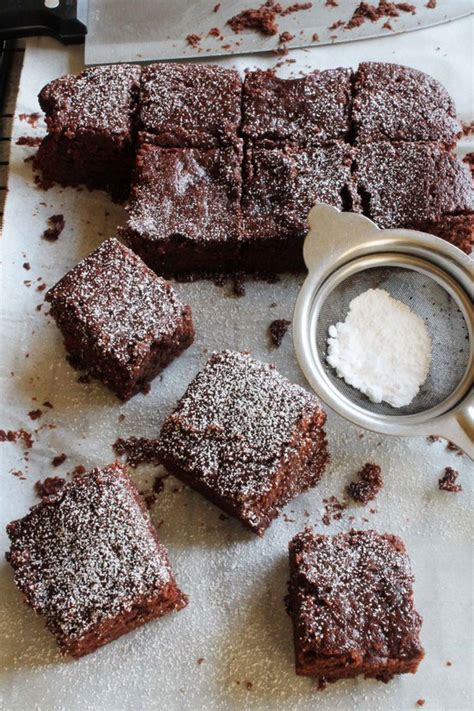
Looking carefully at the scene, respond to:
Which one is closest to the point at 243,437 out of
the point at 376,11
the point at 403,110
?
the point at 403,110

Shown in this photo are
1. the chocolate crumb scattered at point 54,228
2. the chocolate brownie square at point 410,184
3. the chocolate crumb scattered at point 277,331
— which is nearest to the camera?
the chocolate brownie square at point 410,184

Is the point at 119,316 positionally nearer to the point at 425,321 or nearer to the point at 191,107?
the point at 191,107

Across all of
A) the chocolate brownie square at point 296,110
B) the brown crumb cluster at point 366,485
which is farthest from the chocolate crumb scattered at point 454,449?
the chocolate brownie square at point 296,110

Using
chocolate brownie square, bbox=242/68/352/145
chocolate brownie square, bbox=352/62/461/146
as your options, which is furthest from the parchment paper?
chocolate brownie square, bbox=352/62/461/146

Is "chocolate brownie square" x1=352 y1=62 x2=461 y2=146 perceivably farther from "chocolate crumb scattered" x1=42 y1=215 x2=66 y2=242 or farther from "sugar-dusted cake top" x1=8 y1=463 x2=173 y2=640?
"sugar-dusted cake top" x1=8 y1=463 x2=173 y2=640

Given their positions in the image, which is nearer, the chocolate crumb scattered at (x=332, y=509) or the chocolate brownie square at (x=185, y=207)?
the chocolate crumb scattered at (x=332, y=509)

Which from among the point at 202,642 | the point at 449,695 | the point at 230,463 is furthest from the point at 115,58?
the point at 449,695

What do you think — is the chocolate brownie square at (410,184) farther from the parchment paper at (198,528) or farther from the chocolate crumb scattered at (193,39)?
the chocolate crumb scattered at (193,39)

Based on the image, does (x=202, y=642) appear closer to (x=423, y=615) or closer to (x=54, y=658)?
(x=54, y=658)
